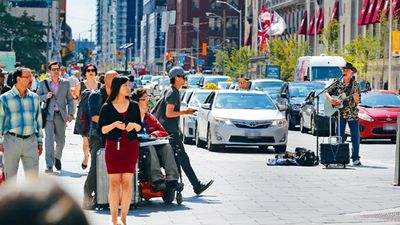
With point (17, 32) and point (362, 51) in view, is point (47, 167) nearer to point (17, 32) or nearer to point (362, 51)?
point (362, 51)

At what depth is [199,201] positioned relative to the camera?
14.5 metres

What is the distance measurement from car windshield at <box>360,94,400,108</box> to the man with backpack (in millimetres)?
18500

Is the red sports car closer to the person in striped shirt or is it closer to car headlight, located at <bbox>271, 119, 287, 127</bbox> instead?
car headlight, located at <bbox>271, 119, 287, 127</bbox>

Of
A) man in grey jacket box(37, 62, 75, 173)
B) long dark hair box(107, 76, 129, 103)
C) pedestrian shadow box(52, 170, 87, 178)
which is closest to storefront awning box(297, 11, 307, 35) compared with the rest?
man in grey jacket box(37, 62, 75, 173)

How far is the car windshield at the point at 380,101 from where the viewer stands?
1242 inches

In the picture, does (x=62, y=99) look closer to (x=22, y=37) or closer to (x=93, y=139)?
(x=93, y=139)

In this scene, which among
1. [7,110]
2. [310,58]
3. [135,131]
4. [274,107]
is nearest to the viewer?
[135,131]

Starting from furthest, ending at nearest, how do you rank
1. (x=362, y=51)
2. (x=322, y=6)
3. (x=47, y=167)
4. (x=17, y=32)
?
1. (x=17, y=32)
2. (x=322, y=6)
3. (x=362, y=51)
4. (x=47, y=167)

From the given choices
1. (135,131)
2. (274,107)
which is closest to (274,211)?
(135,131)

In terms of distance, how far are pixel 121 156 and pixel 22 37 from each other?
10873 centimetres

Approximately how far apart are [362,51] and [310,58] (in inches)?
639

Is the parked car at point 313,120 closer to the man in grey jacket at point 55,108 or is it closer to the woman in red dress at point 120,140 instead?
the man in grey jacket at point 55,108

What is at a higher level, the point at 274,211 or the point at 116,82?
the point at 116,82

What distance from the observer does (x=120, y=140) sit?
1123cm
